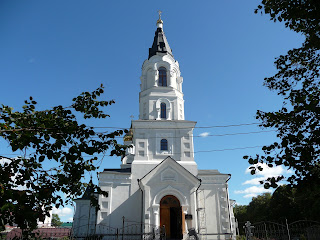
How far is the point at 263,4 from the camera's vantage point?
6.83 m

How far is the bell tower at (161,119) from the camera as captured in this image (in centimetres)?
2202

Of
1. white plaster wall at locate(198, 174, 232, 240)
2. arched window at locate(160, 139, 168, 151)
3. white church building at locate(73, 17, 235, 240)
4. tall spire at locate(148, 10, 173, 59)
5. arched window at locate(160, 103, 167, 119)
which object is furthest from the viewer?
tall spire at locate(148, 10, 173, 59)

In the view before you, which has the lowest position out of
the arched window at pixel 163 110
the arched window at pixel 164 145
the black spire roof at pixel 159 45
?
the arched window at pixel 164 145

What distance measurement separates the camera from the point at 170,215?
65.3 ft

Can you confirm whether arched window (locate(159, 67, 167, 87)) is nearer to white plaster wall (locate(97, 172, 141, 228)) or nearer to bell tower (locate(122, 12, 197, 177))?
bell tower (locate(122, 12, 197, 177))

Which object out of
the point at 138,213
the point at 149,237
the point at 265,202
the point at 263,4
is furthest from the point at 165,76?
the point at 265,202

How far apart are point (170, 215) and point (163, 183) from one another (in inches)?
109

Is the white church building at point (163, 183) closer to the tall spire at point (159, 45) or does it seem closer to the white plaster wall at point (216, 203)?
the white plaster wall at point (216, 203)

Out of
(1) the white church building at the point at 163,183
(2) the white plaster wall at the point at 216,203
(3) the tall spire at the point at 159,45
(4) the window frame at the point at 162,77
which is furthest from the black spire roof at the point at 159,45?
(2) the white plaster wall at the point at 216,203

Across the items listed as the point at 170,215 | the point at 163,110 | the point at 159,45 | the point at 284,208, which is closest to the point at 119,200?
the point at 170,215

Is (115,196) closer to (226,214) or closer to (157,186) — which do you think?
(157,186)

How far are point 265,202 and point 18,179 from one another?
4598 cm

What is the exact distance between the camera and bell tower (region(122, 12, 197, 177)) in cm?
2202

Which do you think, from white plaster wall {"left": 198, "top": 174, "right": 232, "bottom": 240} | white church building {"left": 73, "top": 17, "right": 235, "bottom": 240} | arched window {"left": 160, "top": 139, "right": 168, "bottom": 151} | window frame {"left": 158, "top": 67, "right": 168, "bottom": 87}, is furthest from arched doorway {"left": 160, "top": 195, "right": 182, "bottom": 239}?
window frame {"left": 158, "top": 67, "right": 168, "bottom": 87}
